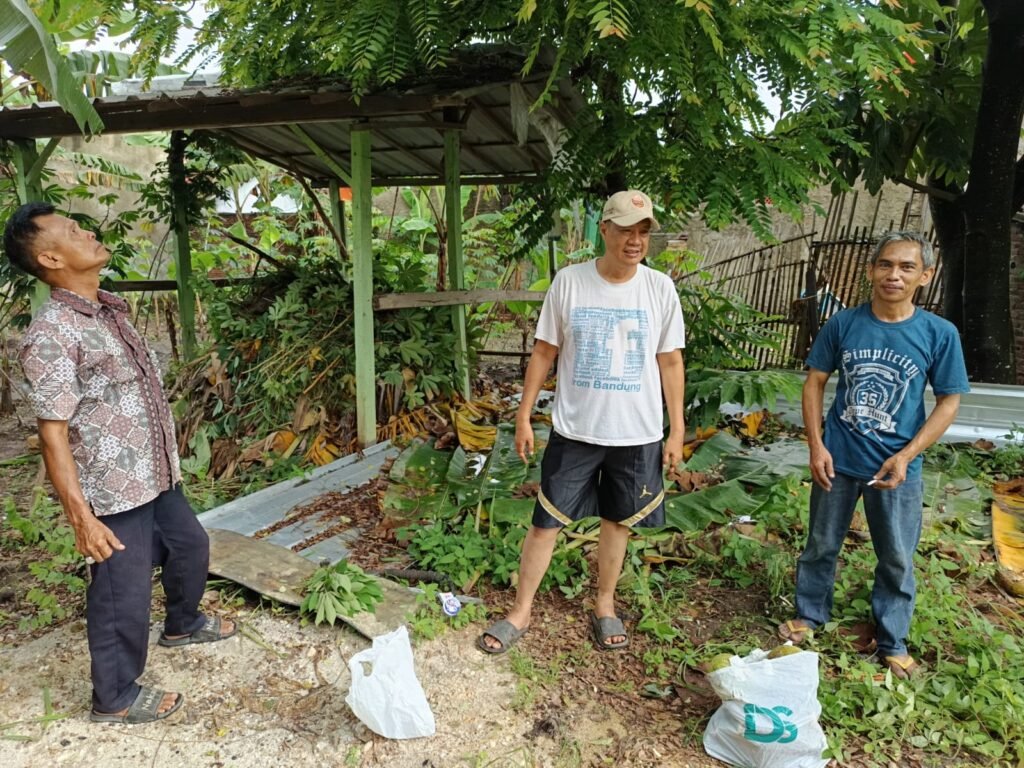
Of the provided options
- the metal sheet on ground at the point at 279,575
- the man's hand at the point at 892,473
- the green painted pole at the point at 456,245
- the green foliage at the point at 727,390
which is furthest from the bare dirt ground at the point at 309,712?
the green painted pole at the point at 456,245

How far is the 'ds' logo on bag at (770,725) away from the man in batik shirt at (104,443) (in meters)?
2.00

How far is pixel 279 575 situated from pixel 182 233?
497 cm

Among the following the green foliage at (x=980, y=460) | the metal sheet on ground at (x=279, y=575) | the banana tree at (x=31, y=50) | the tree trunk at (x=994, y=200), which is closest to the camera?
the metal sheet on ground at (x=279, y=575)

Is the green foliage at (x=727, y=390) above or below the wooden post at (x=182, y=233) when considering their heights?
below

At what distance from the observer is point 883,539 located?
2438 millimetres

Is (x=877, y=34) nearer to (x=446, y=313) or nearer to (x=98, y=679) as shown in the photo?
(x=446, y=313)

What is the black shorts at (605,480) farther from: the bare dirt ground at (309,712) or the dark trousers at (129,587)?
the dark trousers at (129,587)

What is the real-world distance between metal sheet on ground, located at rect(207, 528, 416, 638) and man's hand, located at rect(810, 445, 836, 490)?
5.82 ft

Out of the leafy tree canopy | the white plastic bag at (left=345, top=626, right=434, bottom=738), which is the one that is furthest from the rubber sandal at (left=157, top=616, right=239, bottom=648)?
the leafy tree canopy

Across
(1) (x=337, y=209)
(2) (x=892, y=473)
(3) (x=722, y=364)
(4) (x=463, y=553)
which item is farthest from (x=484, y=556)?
(1) (x=337, y=209)

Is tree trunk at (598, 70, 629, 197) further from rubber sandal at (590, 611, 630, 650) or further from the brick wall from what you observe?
the brick wall

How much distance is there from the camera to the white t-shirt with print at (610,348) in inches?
96.7

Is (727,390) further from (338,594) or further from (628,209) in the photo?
(338,594)

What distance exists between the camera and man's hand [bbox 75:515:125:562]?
2021 millimetres
